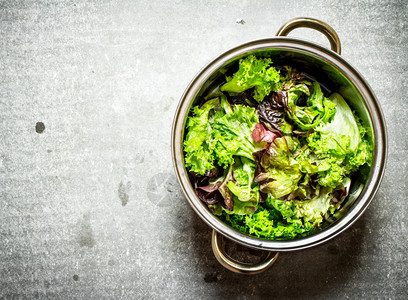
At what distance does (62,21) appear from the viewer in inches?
79.4

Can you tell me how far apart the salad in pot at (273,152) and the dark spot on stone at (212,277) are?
0.51 m

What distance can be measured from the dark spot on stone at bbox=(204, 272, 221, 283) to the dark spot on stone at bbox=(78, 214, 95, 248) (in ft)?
2.52

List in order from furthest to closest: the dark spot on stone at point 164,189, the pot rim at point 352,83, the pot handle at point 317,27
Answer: the dark spot on stone at point 164,189
the pot handle at point 317,27
the pot rim at point 352,83

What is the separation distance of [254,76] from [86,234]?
145 centimetres

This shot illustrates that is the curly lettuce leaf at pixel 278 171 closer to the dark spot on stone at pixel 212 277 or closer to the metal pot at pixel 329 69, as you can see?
the metal pot at pixel 329 69

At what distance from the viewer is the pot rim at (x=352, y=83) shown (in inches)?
57.9

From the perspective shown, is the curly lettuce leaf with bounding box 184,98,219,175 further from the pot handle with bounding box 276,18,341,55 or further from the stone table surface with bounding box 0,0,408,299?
the pot handle with bounding box 276,18,341,55

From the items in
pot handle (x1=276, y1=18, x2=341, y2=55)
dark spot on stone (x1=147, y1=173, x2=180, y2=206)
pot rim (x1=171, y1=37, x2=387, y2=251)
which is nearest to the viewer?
pot rim (x1=171, y1=37, x2=387, y2=251)

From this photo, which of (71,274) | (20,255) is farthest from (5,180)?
(71,274)

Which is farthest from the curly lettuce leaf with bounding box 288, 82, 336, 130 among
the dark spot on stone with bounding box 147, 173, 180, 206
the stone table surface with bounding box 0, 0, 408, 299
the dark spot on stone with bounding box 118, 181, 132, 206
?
the dark spot on stone with bounding box 118, 181, 132, 206

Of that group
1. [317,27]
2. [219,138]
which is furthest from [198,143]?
[317,27]

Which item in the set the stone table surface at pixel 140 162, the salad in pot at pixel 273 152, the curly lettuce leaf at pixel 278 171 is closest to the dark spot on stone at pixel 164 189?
the stone table surface at pixel 140 162

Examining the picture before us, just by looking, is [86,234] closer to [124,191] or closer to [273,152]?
[124,191]

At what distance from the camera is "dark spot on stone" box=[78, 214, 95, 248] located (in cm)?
198
